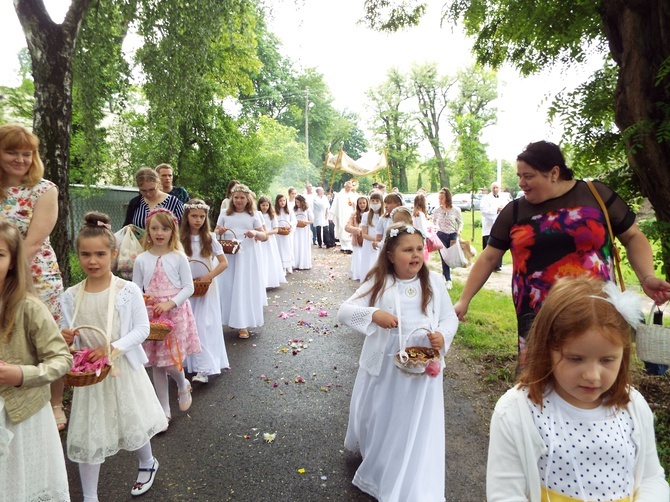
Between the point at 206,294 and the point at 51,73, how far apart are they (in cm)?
317

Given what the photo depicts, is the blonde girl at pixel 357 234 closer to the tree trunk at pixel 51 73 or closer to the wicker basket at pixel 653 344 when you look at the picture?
the tree trunk at pixel 51 73

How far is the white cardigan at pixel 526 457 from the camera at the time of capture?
1583mm

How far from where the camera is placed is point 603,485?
1.57m

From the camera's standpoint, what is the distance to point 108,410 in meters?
2.99

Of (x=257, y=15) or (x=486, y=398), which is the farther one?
(x=257, y=15)

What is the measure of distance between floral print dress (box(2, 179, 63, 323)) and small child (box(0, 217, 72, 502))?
1.25 metres

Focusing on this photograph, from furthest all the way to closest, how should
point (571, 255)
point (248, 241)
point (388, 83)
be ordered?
point (388, 83), point (248, 241), point (571, 255)

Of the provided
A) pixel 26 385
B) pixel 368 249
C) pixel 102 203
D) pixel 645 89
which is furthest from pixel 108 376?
pixel 102 203

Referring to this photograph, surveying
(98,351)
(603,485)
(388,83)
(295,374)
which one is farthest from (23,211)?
(388,83)

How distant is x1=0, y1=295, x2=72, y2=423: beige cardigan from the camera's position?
2.17m

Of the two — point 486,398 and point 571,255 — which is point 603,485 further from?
point 486,398

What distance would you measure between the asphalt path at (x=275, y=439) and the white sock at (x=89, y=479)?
0.95 ft

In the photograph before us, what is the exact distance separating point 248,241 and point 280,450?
4256 mm

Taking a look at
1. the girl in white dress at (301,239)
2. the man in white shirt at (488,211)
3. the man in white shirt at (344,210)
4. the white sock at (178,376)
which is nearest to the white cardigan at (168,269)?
the white sock at (178,376)
